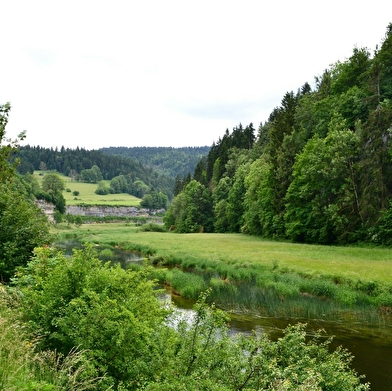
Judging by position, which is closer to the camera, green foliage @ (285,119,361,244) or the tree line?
the tree line

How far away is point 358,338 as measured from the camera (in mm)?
14016

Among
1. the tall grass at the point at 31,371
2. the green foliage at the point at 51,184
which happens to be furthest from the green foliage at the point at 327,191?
the green foliage at the point at 51,184

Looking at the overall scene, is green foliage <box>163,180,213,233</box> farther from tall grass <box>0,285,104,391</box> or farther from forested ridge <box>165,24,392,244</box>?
tall grass <box>0,285,104,391</box>

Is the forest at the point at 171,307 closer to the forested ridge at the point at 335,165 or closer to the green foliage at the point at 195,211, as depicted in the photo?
the forested ridge at the point at 335,165

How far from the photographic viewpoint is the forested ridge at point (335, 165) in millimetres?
36438

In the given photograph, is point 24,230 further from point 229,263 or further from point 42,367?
Answer: point 229,263

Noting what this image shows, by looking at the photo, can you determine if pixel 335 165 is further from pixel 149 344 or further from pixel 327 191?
pixel 149 344

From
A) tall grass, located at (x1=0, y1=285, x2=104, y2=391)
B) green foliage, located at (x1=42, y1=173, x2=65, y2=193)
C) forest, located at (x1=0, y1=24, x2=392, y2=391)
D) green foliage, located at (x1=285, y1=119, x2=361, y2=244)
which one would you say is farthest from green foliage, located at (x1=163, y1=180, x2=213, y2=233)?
tall grass, located at (x1=0, y1=285, x2=104, y2=391)

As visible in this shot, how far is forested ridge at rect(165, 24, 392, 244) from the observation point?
120ft

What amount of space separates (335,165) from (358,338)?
89.3 feet

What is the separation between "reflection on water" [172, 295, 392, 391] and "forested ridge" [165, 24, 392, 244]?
21.8 metres

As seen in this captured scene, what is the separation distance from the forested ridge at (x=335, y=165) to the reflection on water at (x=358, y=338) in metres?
21.8

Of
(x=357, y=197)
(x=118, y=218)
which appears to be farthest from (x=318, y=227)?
(x=118, y=218)

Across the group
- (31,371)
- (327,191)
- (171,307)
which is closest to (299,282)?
(171,307)
